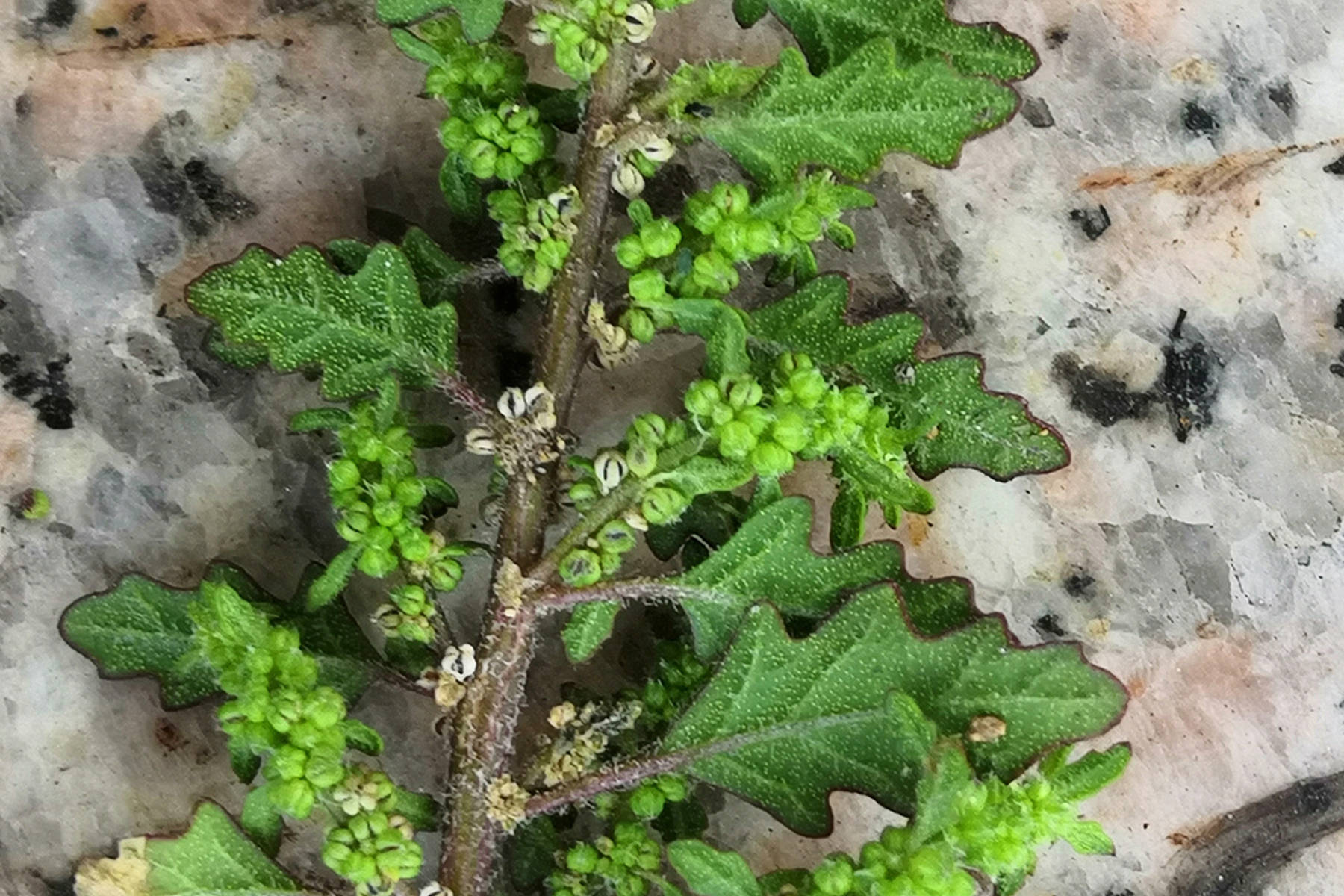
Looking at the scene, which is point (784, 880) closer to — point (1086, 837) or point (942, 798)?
point (942, 798)

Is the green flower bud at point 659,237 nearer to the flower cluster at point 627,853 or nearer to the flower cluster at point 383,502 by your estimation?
the flower cluster at point 383,502

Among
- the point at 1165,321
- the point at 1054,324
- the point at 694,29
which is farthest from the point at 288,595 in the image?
the point at 1165,321

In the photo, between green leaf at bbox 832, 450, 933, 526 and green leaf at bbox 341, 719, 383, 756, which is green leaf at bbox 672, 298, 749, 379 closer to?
green leaf at bbox 832, 450, 933, 526

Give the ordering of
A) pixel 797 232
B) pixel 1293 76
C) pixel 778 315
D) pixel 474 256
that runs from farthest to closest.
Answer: pixel 1293 76 < pixel 474 256 < pixel 778 315 < pixel 797 232

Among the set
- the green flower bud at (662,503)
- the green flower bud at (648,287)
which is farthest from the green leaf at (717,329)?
the green flower bud at (662,503)

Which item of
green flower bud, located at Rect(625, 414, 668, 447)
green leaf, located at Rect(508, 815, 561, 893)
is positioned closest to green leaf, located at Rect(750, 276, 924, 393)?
green flower bud, located at Rect(625, 414, 668, 447)

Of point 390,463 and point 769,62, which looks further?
point 769,62

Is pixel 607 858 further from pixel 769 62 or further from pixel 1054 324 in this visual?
pixel 769 62
